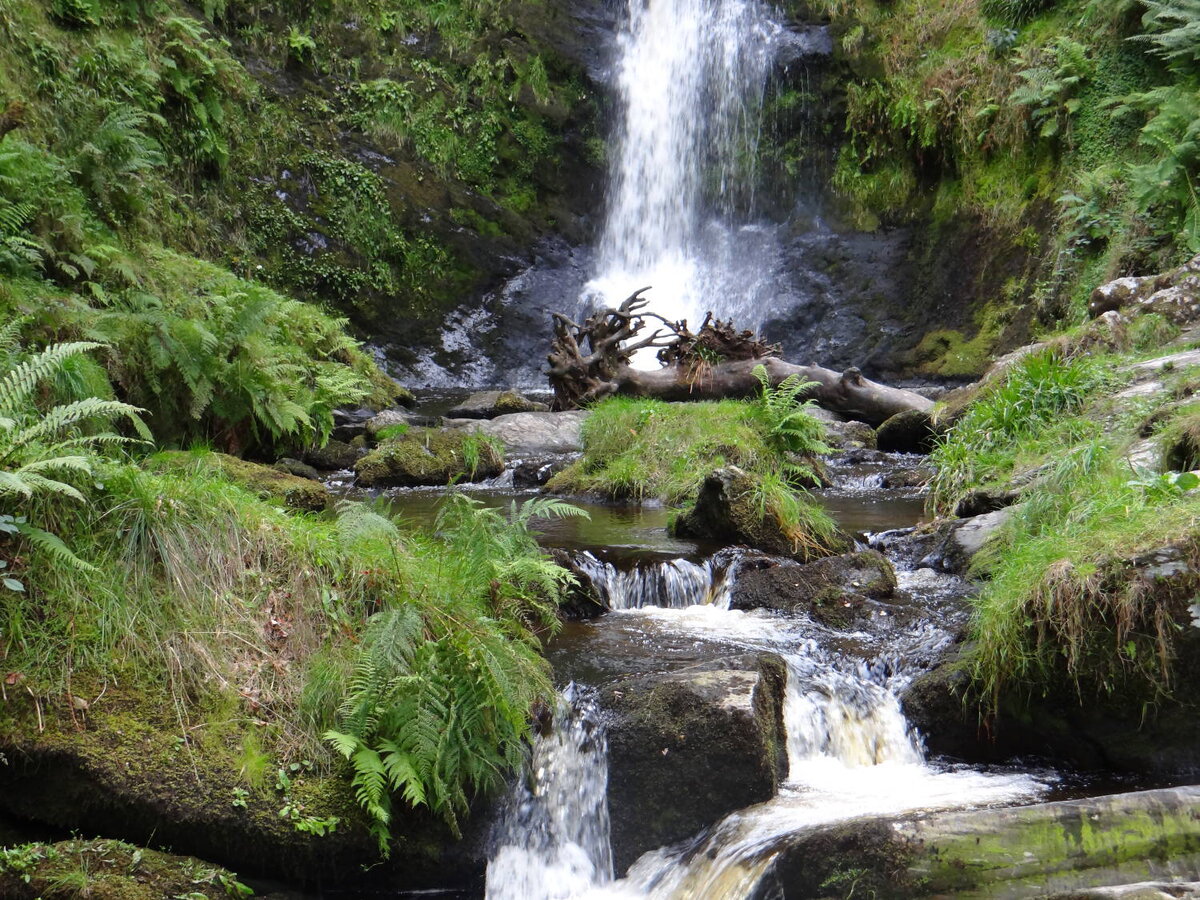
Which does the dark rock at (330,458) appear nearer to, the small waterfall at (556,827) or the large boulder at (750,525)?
the large boulder at (750,525)

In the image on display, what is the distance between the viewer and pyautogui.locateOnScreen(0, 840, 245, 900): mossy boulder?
2.73m

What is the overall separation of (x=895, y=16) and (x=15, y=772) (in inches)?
801

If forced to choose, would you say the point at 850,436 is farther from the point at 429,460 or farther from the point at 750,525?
the point at 429,460

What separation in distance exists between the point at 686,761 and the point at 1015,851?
47.7 inches

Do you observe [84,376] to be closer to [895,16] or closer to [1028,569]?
[1028,569]

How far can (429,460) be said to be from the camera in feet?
30.2

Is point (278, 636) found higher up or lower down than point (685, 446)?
lower down

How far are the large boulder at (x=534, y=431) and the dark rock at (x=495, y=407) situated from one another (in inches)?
21.5

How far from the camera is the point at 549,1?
2028cm

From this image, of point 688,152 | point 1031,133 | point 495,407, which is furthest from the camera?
point 688,152

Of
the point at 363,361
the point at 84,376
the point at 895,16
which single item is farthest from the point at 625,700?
the point at 895,16

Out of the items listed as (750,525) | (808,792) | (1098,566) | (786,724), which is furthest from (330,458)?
(1098,566)

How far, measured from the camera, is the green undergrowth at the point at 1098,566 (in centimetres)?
351

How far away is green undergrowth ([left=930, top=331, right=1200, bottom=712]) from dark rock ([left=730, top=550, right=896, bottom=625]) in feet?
2.13
